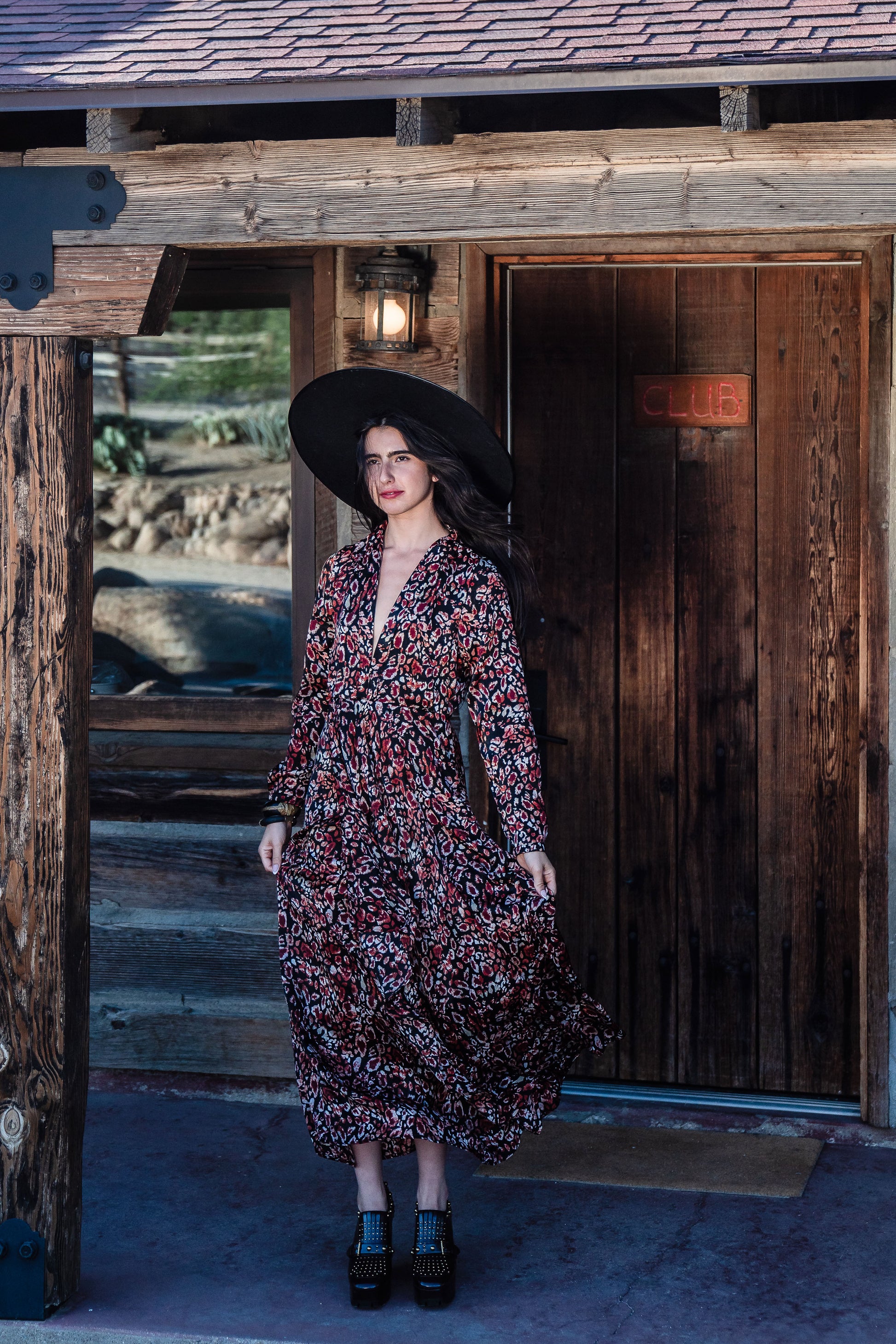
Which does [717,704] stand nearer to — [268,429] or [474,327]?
[474,327]

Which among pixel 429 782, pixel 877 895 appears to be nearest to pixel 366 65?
pixel 429 782

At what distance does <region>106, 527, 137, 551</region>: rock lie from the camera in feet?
18.0

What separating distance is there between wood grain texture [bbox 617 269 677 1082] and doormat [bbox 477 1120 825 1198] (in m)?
0.34

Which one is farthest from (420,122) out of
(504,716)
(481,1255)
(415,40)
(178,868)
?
(178,868)

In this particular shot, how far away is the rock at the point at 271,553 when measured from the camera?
16.8 feet

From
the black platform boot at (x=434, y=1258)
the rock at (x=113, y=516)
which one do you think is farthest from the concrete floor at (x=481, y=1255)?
the rock at (x=113, y=516)

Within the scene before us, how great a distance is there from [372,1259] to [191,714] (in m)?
2.06

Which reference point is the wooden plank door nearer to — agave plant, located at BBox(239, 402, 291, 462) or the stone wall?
agave plant, located at BBox(239, 402, 291, 462)

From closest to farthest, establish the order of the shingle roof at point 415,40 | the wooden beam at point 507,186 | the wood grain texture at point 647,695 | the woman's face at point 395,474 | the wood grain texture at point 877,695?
the shingle roof at point 415,40 → the wooden beam at point 507,186 → the woman's face at point 395,474 → the wood grain texture at point 877,695 → the wood grain texture at point 647,695

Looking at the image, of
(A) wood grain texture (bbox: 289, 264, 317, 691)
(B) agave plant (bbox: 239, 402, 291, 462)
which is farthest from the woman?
(B) agave plant (bbox: 239, 402, 291, 462)

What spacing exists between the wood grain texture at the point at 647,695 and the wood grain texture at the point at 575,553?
1.5 inches

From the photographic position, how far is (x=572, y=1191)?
3.86 meters

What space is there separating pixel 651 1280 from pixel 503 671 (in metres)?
1.42

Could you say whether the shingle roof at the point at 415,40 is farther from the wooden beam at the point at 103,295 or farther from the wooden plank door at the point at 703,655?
the wooden plank door at the point at 703,655
